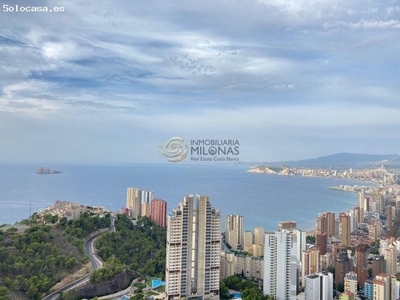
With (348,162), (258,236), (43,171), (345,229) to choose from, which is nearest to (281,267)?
(258,236)

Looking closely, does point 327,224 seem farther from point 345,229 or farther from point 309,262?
point 309,262

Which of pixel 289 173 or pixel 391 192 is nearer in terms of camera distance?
pixel 391 192

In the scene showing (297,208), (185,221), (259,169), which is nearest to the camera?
(185,221)

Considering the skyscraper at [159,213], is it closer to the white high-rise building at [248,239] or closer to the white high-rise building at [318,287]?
the white high-rise building at [248,239]

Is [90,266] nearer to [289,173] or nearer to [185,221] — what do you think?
[185,221]

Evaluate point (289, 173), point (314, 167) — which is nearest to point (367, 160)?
point (314, 167)

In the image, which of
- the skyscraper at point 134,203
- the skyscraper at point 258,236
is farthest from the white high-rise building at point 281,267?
the skyscraper at point 134,203
